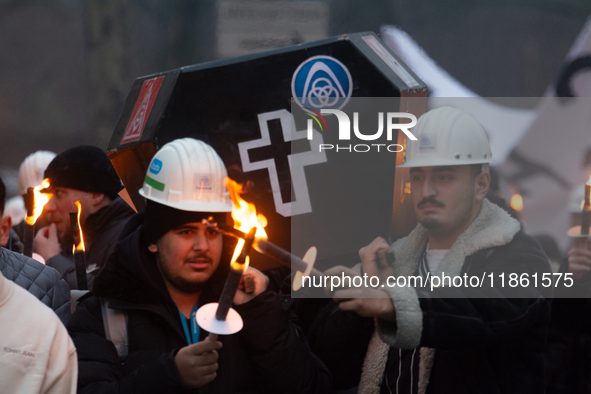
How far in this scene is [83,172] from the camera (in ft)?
13.1

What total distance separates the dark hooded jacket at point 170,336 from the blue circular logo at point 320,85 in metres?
1.02

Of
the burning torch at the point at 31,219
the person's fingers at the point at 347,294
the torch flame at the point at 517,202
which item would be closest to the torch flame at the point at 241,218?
the person's fingers at the point at 347,294

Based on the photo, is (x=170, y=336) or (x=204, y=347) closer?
(x=204, y=347)

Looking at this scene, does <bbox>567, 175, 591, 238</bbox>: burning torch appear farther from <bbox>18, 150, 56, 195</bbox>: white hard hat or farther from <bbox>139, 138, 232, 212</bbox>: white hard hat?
<bbox>18, 150, 56, 195</bbox>: white hard hat

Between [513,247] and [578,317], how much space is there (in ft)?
6.82

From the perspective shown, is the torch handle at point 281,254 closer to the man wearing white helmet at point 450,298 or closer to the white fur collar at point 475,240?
the man wearing white helmet at point 450,298

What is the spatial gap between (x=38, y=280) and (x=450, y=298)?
6.46ft

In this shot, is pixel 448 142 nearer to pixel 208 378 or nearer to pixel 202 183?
pixel 202 183

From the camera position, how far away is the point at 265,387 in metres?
2.54

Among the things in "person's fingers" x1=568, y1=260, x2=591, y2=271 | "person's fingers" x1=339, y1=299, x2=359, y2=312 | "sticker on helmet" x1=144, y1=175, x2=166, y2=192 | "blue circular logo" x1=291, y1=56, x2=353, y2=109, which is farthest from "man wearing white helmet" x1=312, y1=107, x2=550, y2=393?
"person's fingers" x1=568, y1=260, x2=591, y2=271

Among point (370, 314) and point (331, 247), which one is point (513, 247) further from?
point (331, 247)

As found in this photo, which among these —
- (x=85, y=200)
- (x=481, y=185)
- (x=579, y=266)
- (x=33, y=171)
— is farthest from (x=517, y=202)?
(x=33, y=171)

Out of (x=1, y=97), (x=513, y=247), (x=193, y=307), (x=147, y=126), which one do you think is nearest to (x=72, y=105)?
(x=1, y=97)

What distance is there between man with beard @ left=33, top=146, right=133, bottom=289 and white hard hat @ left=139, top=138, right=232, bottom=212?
46.0 inches
